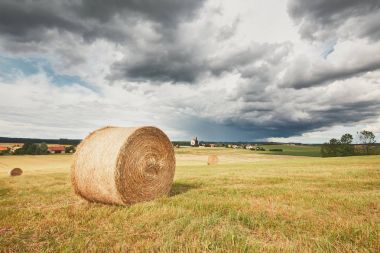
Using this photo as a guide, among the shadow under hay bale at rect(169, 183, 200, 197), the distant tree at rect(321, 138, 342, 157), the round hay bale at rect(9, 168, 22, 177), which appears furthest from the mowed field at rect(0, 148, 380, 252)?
the distant tree at rect(321, 138, 342, 157)

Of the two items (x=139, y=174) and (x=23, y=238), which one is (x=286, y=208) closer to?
(x=139, y=174)

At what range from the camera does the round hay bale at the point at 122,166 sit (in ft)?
31.6

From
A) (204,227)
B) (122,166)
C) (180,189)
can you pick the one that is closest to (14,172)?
(180,189)

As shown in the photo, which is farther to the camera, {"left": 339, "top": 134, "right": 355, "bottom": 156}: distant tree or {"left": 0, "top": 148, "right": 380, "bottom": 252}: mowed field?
{"left": 339, "top": 134, "right": 355, "bottom": 156}: distant tree

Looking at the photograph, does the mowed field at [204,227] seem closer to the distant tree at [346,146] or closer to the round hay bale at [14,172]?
the round hay bale at [14,172]

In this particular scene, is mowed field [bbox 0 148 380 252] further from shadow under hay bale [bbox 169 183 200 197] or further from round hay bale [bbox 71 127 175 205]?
shadow under hay bale [bbox 169 183 200 197]

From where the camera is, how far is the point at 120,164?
9.70 meters

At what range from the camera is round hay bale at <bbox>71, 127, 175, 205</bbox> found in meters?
9.62

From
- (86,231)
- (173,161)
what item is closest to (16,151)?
(173,161)

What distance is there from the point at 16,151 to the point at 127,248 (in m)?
78.3

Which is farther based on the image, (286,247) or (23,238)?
(23,238)

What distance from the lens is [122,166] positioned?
9.80 meters

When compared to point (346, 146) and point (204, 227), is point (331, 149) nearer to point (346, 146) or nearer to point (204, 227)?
point (346, 146)

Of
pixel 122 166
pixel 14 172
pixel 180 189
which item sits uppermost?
pixel 122 166
